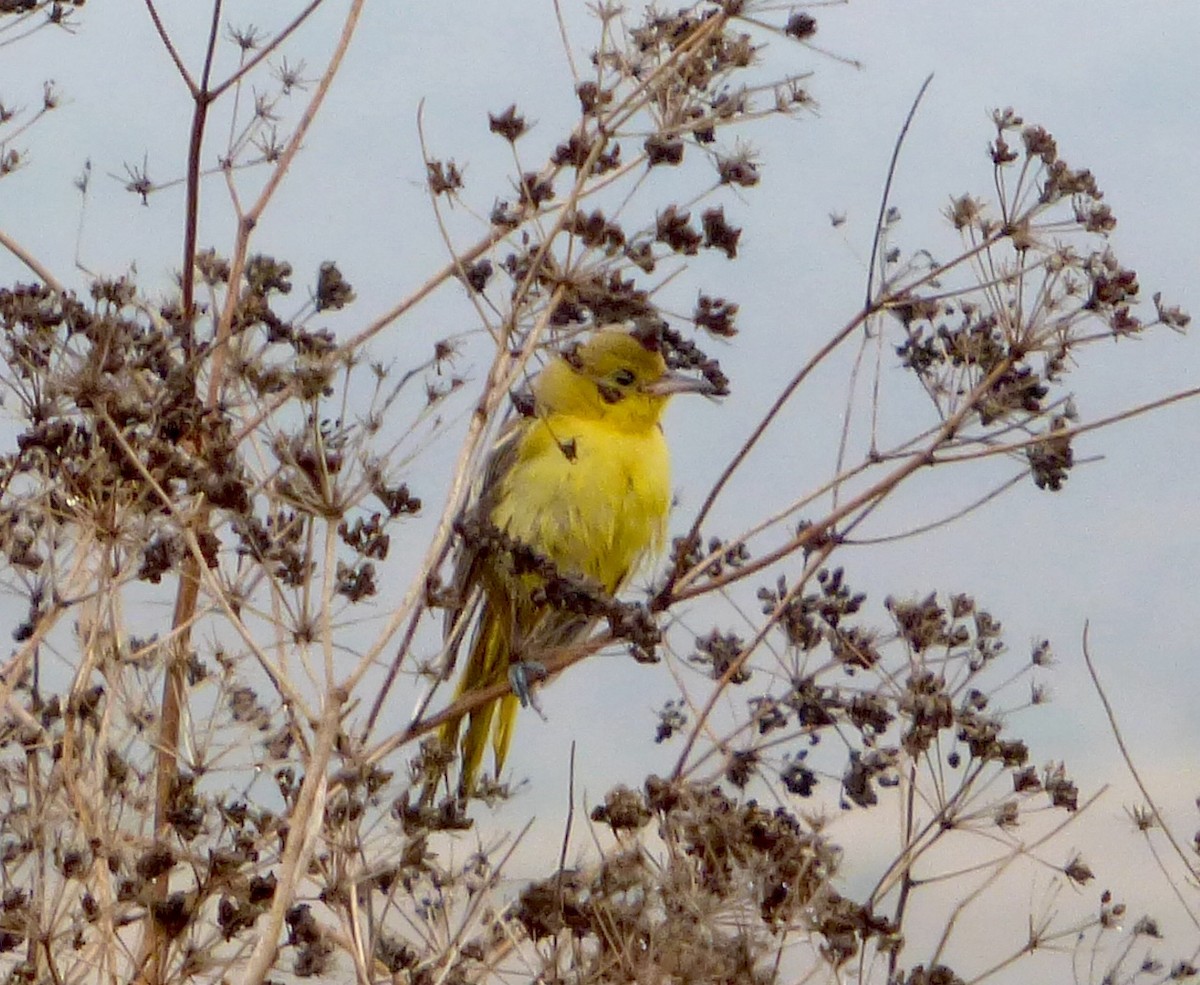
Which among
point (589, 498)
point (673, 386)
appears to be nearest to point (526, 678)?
point (589, 498)

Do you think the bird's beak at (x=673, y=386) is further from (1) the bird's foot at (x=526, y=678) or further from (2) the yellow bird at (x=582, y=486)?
(1) the bird's foot at (x=526, y=678)

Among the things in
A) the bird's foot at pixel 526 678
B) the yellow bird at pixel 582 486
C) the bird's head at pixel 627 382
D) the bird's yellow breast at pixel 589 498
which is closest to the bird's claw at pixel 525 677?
the bird's foot at pixel 526 678

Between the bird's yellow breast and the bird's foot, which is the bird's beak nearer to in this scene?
the bird's yellow breast

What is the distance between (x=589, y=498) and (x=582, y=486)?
45 millimetres

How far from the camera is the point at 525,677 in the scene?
513 centimetres

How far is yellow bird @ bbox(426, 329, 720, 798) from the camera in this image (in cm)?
580

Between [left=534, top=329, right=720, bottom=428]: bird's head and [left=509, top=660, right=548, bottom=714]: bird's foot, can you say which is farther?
[left=534, top=329, right=720, bottom=428]: bird's head

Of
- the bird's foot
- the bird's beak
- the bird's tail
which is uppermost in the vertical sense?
the bird's beak

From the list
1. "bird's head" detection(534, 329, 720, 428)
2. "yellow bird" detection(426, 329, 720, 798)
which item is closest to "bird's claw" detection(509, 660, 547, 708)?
"yellow bird" detection(426, 329, 720, 798)

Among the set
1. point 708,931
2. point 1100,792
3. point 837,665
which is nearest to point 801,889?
Result: point 708,931

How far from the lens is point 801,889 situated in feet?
13.5

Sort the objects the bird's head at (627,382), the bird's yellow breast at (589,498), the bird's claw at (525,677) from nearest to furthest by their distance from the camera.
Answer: the bird's claw at (525,677) < the bird's yellow breast at (589,498) < the bird's head at (627,382)

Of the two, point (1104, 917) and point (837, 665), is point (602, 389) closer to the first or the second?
point (837, 665)

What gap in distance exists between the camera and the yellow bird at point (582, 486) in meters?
5.80
